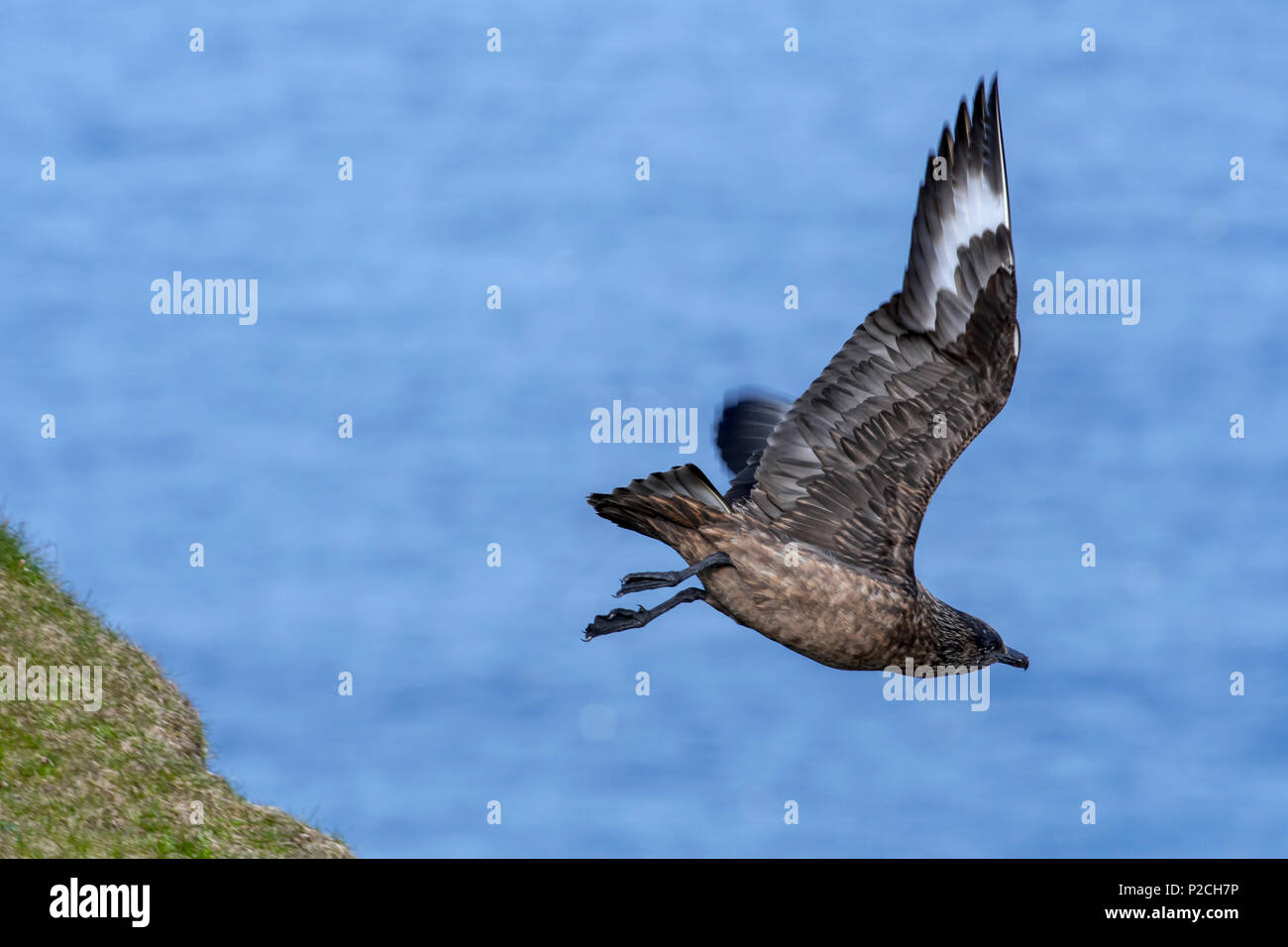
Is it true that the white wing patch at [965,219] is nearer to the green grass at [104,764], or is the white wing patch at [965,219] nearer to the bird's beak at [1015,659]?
the bird's beak at [1015,659]

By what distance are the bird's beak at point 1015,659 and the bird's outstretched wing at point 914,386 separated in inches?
43.8

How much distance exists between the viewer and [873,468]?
10.5 m

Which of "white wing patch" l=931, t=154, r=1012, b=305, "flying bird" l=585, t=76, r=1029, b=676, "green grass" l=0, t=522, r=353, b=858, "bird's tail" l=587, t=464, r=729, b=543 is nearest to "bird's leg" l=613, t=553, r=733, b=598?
"flying bird" l=585, t=76, r=1029, b=676

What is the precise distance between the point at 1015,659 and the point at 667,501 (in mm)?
2840

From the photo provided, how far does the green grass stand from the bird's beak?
509cm

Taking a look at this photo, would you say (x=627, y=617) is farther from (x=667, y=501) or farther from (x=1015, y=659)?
(x=1015, y=659)

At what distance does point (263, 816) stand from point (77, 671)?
5.83 ft

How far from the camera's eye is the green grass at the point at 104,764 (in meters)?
11.2

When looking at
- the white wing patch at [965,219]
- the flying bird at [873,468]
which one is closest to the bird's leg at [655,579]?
the flying bird at [873,468]

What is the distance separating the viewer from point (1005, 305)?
10.3 metres

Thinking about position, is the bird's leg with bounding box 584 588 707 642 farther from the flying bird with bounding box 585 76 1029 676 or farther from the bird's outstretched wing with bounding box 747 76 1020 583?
the bird's outstretched wing with bounding box 747 76 1020 583

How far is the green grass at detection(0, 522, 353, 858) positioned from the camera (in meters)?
11.2
